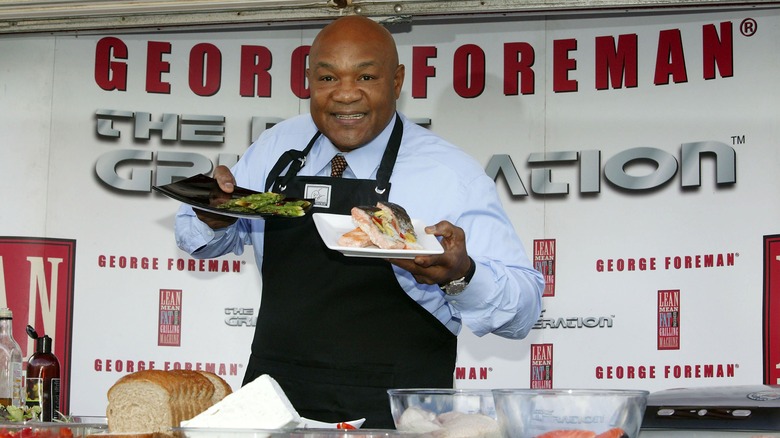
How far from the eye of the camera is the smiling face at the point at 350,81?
256cm

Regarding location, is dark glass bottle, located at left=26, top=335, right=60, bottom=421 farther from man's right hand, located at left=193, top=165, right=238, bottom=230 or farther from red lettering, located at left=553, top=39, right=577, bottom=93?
red lettering, located at left=553, top=39, right=577, bottom=93

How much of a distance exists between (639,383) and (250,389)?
304 cm

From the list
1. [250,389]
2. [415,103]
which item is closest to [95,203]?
[415,103]

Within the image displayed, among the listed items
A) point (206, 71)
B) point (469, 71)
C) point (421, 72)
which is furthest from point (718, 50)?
point (206, 71)

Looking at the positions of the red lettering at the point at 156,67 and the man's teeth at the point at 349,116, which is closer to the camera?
the man's teeth at the point at 349,116

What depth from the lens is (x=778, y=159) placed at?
390cm

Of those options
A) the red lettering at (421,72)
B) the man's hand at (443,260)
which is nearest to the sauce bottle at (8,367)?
the man's hand at (443,260)

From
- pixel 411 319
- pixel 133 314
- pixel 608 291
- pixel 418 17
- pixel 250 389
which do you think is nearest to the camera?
pixel 250 389

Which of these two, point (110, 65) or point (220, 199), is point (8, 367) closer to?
point (220, 199)

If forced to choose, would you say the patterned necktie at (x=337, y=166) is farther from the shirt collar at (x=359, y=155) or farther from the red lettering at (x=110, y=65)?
the red lettering at (x=110, y=65)

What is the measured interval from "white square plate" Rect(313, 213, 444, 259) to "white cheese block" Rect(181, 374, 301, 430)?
0.49 metres

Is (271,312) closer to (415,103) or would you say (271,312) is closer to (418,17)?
(418,17)

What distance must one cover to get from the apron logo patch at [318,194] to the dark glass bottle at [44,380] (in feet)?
2.56

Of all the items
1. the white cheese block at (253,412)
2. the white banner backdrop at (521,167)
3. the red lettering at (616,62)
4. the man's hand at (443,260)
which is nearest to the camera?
the white cheese block at (253,412)
